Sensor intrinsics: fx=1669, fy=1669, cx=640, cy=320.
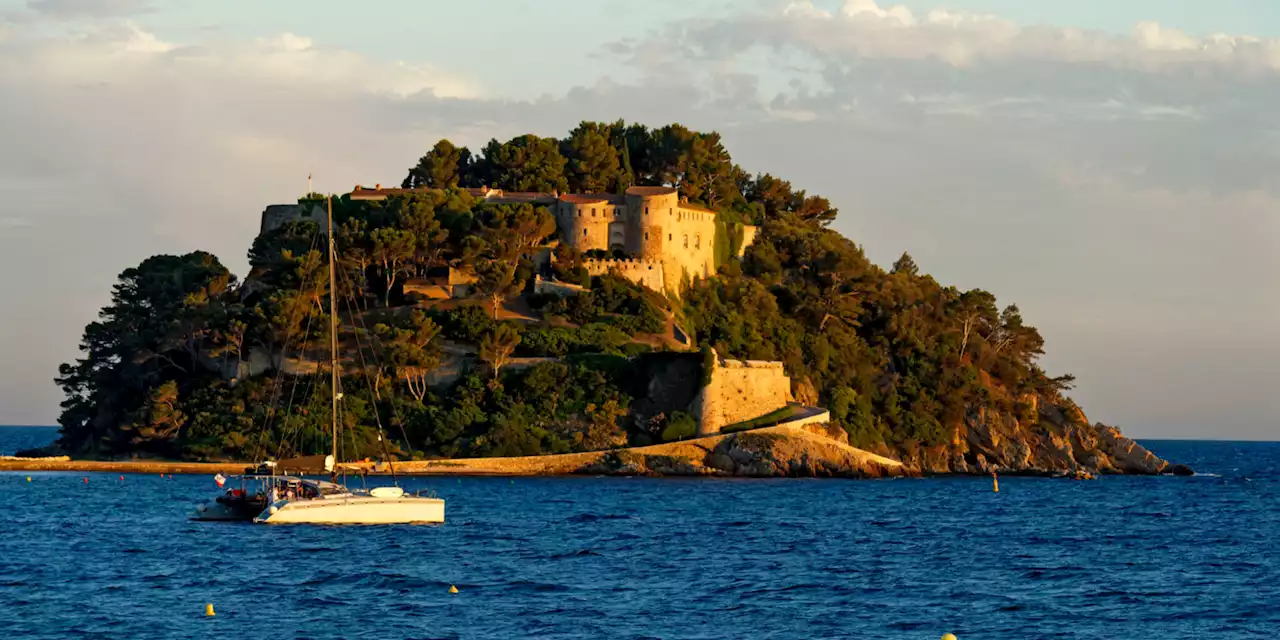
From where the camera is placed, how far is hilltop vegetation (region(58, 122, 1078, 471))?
86312 mm

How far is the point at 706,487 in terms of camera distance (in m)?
77.6

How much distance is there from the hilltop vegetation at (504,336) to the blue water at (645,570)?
1402cm

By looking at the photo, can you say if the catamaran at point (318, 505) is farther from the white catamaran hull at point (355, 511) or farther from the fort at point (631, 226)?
the fort at point (631, 226)

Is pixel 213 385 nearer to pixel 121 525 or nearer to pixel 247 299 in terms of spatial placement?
pixel 247 299

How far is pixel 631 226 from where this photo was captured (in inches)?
4085

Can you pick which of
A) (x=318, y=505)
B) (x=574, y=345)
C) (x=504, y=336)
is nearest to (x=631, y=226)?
(x=574, y=345)

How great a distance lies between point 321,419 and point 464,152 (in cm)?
3820

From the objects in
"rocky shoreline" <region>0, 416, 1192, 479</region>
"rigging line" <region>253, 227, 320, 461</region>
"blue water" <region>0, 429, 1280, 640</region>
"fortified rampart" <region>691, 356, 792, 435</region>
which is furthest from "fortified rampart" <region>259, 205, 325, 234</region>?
"blue water" <region>0, 429, 1280, 640</region>

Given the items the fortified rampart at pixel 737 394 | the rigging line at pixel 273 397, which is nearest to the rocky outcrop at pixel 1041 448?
the fortified rampart at pixel 737 394

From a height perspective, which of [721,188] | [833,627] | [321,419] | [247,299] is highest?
[721,188]

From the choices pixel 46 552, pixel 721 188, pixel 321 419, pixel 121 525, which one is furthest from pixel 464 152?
pixel 46 552

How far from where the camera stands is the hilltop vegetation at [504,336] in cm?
8631

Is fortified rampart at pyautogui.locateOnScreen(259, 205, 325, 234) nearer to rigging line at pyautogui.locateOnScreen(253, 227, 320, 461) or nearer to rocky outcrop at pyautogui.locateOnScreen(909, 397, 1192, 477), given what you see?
rigging line at pyautogui.locateOnScreen(253, 227, 320, 461)

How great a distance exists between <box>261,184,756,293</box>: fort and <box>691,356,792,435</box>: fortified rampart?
1431 cm
